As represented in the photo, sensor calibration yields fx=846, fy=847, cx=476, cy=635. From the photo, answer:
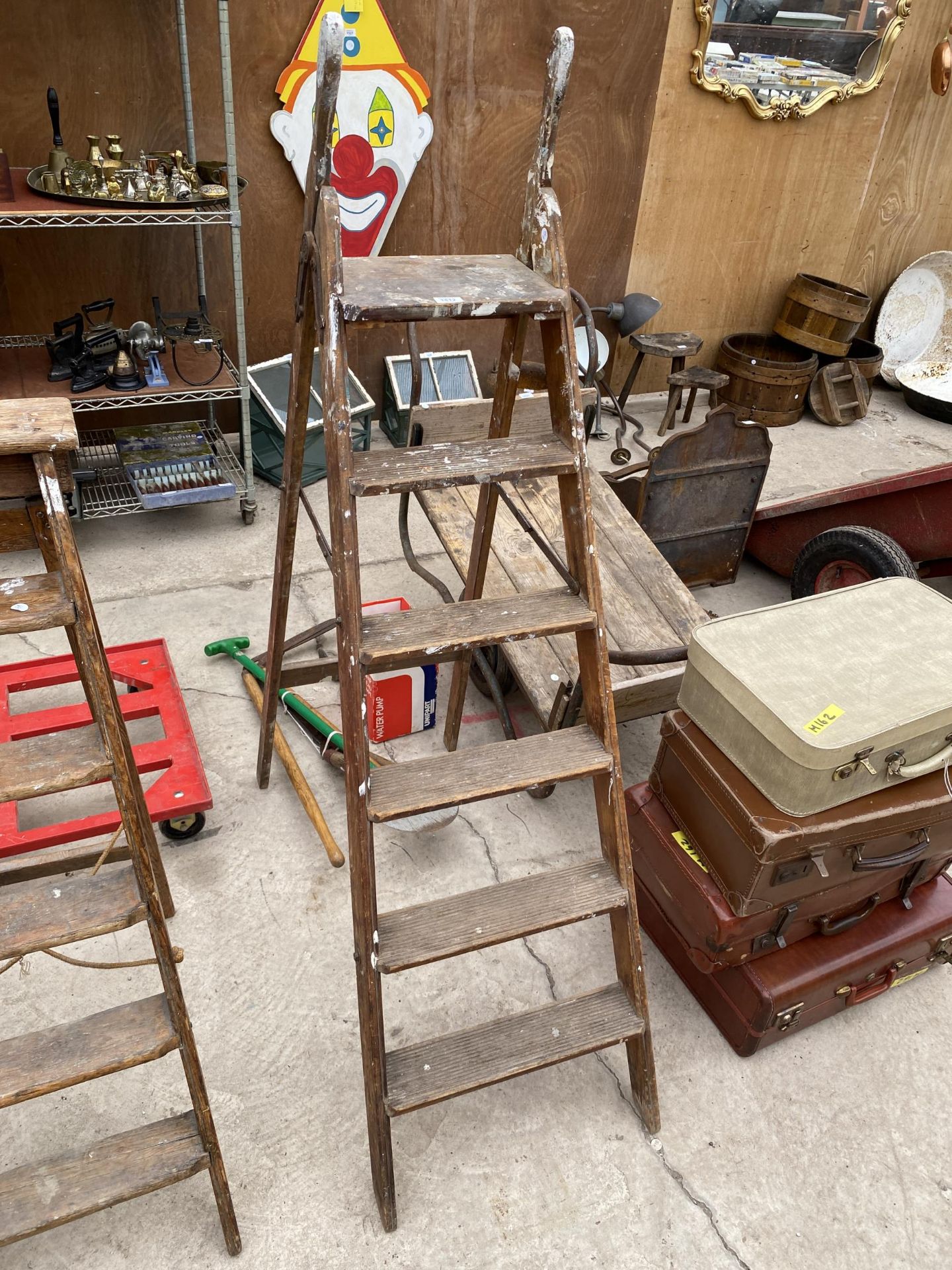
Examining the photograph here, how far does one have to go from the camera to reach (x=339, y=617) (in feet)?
6.40

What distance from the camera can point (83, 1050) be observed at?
5.66 feet

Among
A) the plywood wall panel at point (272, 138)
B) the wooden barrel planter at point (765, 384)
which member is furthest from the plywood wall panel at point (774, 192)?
the wooden barrel planter at point (765, 384)

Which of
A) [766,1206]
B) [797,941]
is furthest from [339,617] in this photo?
[766,1206]

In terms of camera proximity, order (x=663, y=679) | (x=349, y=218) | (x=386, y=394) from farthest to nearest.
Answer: (x=386, y=394), (x=349, y=218), (x=663, y=679)

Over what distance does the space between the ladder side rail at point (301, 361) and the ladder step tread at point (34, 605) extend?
911mm

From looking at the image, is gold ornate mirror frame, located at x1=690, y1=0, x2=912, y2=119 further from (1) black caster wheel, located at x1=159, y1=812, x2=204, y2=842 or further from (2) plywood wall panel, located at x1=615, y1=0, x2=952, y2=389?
(1) black caster wheel, located at x1=159, y1=812, x2=204, y2=842

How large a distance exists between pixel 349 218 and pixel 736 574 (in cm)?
319

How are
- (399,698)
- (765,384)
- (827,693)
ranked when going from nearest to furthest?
1. (827,693)
2. (399,698)
3. (765,384)

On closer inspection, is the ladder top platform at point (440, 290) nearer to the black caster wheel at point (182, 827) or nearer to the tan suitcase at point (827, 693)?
the tan suitcase at point (827, 693)

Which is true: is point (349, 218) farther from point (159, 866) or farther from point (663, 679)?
point (159, 866)

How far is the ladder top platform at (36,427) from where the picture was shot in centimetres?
140

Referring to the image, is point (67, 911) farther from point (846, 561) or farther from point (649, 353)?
point (649, 353)

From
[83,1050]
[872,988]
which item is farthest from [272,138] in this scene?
[872,988]

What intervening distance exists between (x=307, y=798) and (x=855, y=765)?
187 centimetres
